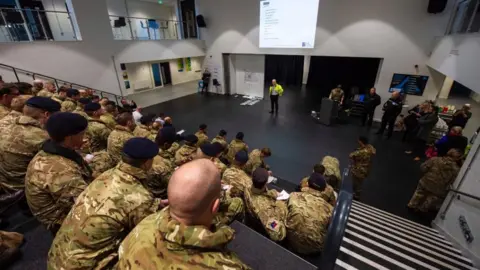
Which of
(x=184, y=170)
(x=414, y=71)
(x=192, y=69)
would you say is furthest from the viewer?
(x=192, y=69)

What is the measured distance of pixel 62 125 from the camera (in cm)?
180

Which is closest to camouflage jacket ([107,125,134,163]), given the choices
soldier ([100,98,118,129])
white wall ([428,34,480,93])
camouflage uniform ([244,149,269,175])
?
soldier ([100,98,118,129])

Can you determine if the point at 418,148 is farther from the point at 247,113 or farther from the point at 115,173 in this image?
the point at 115,173

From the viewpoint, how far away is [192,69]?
1641cm

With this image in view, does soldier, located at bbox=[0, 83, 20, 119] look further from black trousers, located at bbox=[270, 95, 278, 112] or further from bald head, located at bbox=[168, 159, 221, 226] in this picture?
black trousers, located at bbox=[270, 95, 278, 112]

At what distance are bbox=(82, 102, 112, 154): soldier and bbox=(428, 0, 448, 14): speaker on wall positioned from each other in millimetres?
9573

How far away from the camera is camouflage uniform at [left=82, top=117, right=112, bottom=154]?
4078 millimetres

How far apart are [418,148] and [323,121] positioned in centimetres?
297

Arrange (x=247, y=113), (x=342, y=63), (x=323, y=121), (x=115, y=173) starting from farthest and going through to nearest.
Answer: (x=342, y=63), (x=247, y=113), (x=323, y=121), (x=115, y=173)

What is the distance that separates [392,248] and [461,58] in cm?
458

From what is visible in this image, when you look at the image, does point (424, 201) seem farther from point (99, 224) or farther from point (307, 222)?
point (99, 224)

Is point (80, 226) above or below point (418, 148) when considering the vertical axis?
above

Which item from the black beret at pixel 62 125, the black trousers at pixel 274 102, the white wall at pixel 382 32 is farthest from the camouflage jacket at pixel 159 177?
the white wall at pixel 382 32

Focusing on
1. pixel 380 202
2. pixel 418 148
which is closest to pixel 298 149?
pixel 380 202
